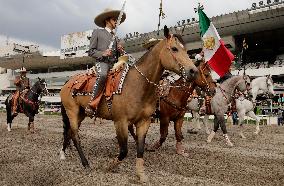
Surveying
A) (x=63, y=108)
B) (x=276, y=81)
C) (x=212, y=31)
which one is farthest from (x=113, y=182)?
(x=276, y=81)

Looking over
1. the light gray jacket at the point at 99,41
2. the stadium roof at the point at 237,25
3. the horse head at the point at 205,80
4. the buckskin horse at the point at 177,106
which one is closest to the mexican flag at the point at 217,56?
the horse head at the point at 205,80

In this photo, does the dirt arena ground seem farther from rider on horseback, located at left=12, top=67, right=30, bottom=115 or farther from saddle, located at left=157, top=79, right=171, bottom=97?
rider on horseback, located at left=12, top=67, right=30, bottom=115

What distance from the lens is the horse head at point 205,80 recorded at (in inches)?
399

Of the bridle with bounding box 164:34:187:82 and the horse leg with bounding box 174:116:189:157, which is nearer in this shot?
the bridle with bounding box 164:34:187:82

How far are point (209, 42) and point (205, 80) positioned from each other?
365 centimetres

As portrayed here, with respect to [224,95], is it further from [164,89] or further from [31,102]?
[31,102]

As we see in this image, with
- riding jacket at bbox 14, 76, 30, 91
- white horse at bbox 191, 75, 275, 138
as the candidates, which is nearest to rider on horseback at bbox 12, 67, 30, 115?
riding jacket at bbox 14, 76, 30, 91

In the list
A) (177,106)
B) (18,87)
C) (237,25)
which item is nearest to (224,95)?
(177,106)

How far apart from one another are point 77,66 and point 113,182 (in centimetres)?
7798

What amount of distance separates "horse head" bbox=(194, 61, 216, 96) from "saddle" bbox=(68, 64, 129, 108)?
3.63 m

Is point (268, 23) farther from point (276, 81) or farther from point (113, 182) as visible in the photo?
point (113, 182)

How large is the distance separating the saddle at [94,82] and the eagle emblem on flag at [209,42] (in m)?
6.47

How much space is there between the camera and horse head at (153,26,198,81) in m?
5.84

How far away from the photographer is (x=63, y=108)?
29.2 feet
